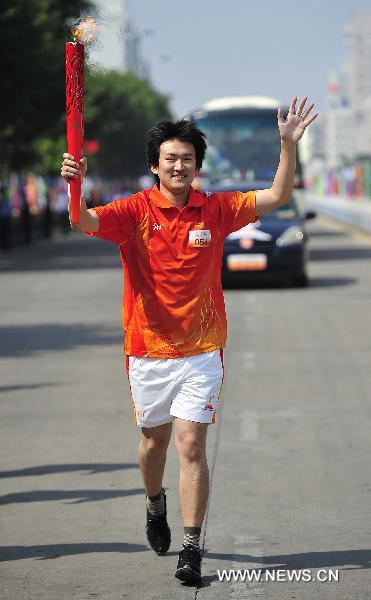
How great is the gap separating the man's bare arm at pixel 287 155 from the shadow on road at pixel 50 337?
Answer: 9.51 meters

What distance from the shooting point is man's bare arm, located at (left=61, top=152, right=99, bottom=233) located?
19.5 feet

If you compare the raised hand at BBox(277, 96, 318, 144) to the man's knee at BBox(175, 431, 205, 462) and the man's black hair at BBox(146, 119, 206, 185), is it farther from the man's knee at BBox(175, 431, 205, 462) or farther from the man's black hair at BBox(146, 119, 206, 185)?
the man's knee at BBox(175, 431, 205, 462)

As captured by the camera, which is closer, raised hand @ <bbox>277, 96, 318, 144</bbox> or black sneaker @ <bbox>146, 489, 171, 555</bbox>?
raised hand @ <bbox>277, 96, 318, 144</bbox>

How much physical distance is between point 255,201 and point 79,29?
1.03 metres

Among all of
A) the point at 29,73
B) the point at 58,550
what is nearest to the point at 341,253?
the point at 29,73

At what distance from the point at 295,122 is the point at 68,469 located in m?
3.32

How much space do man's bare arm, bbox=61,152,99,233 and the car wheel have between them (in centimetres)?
1890

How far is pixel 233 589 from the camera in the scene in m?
6.05

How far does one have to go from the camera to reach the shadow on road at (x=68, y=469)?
8820mm

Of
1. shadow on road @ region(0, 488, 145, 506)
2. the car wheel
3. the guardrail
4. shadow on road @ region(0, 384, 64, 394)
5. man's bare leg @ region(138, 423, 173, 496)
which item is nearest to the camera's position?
man's bare leg @ region(138, 423, 173, 496)

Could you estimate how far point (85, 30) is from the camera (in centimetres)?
603

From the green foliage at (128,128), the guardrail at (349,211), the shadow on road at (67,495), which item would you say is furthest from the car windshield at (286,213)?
the green foliage at (128,128)

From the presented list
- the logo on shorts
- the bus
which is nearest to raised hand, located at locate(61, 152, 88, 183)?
the logo on shorts

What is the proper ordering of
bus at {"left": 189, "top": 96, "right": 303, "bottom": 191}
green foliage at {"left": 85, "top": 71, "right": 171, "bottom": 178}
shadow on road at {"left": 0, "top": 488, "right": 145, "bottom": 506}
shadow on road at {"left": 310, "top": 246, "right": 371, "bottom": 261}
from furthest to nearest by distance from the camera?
green foliage at {"left": 85, "top": 71, "right": 171, "bottom": 178}
shadow on road at {"left": 310, "top": 246, "right": 371, "bottom": 261}
bus at {"left": 189, "top": 96, "right": 303, "bottom": 191}
shadow on road at {"left": 0, "top": 488, "right": 145, "bottom": 506}
